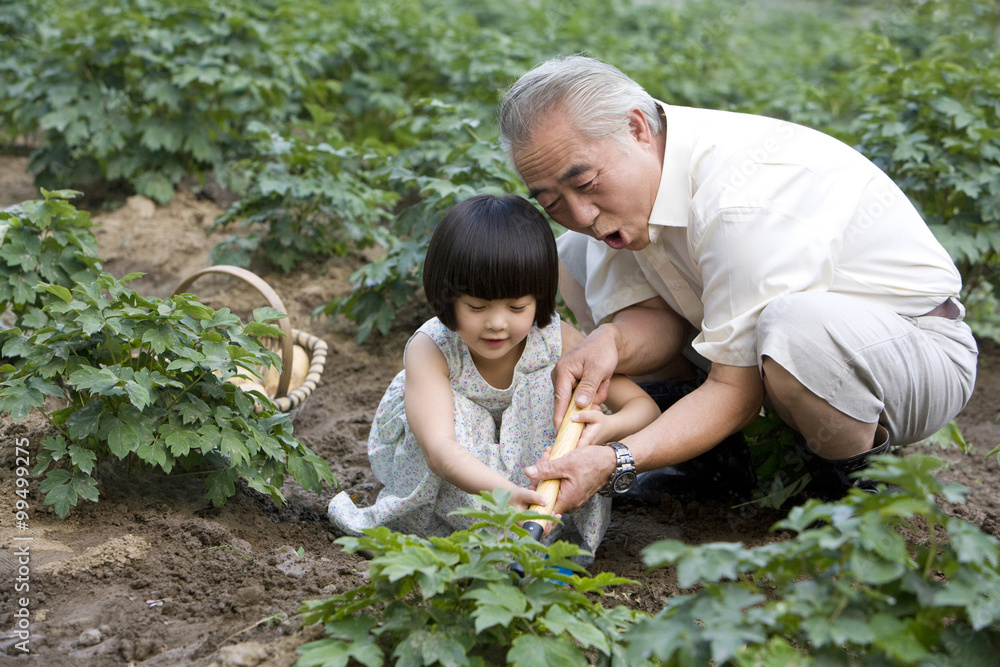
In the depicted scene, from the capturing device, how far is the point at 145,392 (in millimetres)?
2084

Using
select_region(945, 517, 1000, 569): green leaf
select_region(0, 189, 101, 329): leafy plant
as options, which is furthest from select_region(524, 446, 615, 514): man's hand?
select_region(0, 189, 101, 329): leafy plant

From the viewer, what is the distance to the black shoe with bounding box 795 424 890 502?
236 cm

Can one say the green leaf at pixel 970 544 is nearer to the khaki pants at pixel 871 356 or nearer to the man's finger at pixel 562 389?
the khaki pants at pixel 871 356

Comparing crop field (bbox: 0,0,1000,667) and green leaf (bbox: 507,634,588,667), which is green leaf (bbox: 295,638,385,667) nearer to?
crop field (bbox: 0,0,1000,667)

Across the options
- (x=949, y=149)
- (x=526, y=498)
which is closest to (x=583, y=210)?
(x=526, y=498)

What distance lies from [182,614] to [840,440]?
169cm

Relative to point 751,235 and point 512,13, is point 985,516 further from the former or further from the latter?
point 512,13

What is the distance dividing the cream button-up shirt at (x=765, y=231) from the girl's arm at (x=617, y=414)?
0.26 metres

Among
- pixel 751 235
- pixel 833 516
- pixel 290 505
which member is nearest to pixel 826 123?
pixel 751 235

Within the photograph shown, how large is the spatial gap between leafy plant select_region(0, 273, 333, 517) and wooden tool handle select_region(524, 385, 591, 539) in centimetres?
68

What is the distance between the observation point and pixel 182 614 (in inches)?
77.4

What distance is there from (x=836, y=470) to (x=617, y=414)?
2.09 ft

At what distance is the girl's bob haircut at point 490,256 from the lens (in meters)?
2.21

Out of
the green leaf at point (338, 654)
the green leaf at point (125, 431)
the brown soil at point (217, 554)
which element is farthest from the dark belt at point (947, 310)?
the green leaf at point (125, 431)
